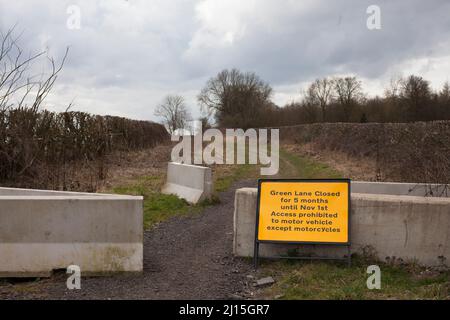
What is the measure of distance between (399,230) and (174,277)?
308cm

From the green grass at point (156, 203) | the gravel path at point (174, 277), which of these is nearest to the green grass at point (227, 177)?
the green grass at point (156, 203)

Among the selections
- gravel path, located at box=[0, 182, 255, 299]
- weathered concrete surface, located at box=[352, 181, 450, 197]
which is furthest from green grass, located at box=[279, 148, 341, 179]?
gravel path, located at box=[0, 182, 255, 299]

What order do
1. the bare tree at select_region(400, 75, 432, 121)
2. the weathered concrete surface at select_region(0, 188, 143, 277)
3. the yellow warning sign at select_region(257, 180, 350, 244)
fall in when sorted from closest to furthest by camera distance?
the weathered concrete surface at select_region(0, 188, 143, 277)
the yellow warning sign at select_region(257, 180, 350, 244)
the bare tree at select_region(400, 75, 432, 121)

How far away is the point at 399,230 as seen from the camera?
5.91 m

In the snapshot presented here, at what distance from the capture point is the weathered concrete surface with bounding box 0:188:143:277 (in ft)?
18.2

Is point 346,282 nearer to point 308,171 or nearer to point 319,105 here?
point 308,171

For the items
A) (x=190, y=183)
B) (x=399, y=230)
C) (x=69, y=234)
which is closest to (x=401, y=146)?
(x=190, y=183)

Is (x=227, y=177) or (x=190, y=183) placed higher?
(x=190, y=183)

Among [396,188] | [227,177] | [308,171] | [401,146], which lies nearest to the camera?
[396,188]

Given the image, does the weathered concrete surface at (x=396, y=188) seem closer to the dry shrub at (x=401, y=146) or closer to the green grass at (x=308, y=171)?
the dry shrub at (x=401, y=146)

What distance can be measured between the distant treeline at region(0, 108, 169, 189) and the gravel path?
5.00 meters

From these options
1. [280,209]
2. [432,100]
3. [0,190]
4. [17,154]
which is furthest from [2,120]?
[432,100]

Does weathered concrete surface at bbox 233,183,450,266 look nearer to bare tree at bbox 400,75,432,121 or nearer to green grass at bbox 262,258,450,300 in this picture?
green grass at bbox 262,258,450,300
